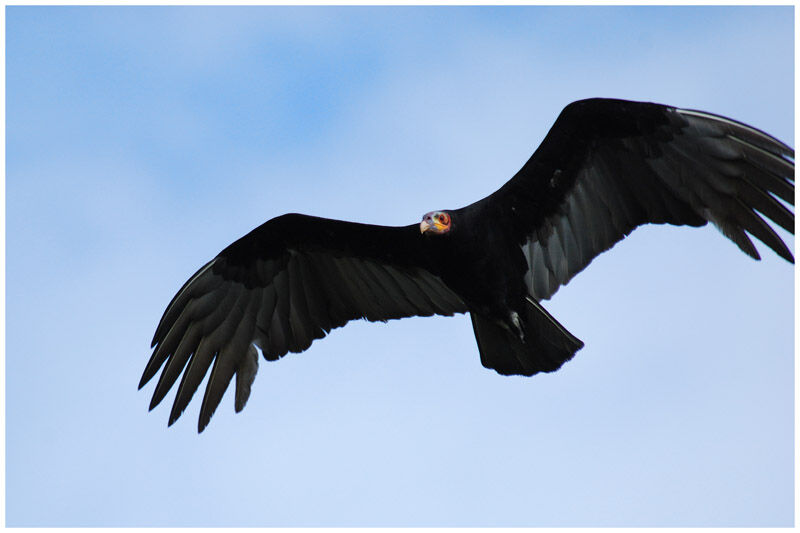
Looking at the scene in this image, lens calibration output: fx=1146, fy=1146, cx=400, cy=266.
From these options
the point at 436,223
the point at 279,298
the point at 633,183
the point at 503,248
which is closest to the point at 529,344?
the point at 503,248

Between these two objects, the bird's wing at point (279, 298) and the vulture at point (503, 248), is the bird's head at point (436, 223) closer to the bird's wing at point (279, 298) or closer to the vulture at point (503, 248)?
the vulture at point (503, 248)

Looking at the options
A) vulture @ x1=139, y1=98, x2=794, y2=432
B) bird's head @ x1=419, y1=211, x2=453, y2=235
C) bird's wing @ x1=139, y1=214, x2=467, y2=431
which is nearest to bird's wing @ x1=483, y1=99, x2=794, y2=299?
vulture @ x1=139, y1=98, x2=794, y2=432

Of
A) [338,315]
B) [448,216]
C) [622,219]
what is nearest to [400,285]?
[338,315]

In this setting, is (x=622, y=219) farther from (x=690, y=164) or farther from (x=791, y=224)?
(x=791, y=224)

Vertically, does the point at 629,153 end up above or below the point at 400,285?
above

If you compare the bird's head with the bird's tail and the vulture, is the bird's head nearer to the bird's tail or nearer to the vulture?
the vulture

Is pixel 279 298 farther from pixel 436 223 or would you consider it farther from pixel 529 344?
pixel 529 344
